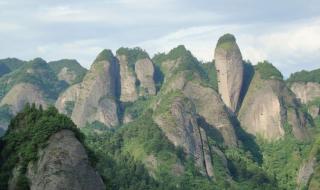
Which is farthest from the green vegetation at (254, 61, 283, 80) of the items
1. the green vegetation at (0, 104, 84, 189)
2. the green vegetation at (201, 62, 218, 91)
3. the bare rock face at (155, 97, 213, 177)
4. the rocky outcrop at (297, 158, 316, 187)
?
the green vegetation at (0, 104, 84, 189)

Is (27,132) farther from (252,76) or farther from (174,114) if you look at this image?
(252,76)

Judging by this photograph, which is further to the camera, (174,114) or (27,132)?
(174,114)

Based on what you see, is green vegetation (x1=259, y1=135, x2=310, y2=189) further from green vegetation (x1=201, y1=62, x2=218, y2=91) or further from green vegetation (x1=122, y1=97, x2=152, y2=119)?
green vegetation (x1=122, y1=97, x2=152, y2=119)

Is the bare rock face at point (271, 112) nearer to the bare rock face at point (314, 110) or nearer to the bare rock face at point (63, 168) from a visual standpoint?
the bare rock face at point (314, 110)

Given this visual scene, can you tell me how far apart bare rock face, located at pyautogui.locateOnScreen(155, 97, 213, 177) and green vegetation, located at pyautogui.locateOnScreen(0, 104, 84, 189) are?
2149 inches

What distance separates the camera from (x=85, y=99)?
198m

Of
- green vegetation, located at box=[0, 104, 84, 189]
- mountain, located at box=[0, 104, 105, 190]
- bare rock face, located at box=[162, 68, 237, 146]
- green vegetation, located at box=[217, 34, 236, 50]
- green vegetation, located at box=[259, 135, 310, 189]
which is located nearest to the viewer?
mountain, located at box=[0, 104, 105, 190]

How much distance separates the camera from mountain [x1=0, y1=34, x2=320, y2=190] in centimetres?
6900

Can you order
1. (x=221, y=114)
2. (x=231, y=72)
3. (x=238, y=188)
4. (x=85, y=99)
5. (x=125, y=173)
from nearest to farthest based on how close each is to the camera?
1. (x=125, y=173)
2. (x=238, y=188)
3. (x=221, y=114)
4. (x=231, y=72)
5. (x=85, y=99)

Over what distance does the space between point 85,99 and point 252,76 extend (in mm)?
50286

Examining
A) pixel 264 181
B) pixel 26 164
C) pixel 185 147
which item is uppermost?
pixel 26 164

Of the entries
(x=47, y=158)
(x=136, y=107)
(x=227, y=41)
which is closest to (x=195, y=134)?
(x=227, y=41)

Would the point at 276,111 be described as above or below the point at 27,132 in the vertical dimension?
below

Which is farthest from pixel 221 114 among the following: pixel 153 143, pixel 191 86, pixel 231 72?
pixel 153 143
